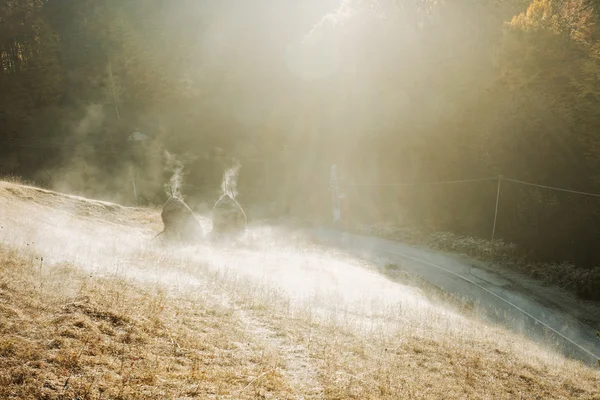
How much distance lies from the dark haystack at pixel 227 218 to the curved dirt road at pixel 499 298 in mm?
5714

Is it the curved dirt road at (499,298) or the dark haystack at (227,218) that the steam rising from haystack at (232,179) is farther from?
the curved dirt road at (499,298)

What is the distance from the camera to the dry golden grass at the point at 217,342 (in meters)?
7.20

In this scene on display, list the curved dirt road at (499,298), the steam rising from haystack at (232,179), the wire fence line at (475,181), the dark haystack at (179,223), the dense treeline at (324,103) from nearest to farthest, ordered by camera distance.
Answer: the curved dirt road at (499,298), the dark haystack at (179,223), the wire fence line at (475,181), the dense treeline at (324,103), the steam rising from haystack at (232,179)

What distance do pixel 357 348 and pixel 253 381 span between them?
11.4 ft

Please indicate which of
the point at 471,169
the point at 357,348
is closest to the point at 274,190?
the point at 471,169

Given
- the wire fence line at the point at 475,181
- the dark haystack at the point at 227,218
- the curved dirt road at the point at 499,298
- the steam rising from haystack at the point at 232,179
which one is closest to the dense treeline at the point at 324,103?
the wire fence line at the point at 475,181

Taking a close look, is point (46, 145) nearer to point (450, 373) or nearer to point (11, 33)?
point (11, 33)

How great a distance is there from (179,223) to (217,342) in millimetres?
14469

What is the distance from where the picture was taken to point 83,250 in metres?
15.9

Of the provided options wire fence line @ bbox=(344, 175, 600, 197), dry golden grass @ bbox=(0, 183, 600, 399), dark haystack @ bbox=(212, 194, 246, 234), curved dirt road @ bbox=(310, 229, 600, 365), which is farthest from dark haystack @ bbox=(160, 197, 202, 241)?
wire fence line @ bbox=(344, 175, 600, 197)

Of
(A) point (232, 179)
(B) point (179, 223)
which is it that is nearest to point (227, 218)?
(B) point (179, 223)

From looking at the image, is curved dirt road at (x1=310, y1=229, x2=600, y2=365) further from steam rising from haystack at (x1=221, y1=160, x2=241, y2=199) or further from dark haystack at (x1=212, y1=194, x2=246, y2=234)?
steam rising from haystack at (x1=221, y1=160, x2=241, y2=199)

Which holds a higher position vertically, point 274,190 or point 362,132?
point 362,132

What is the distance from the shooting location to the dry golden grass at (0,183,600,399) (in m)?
7.20
